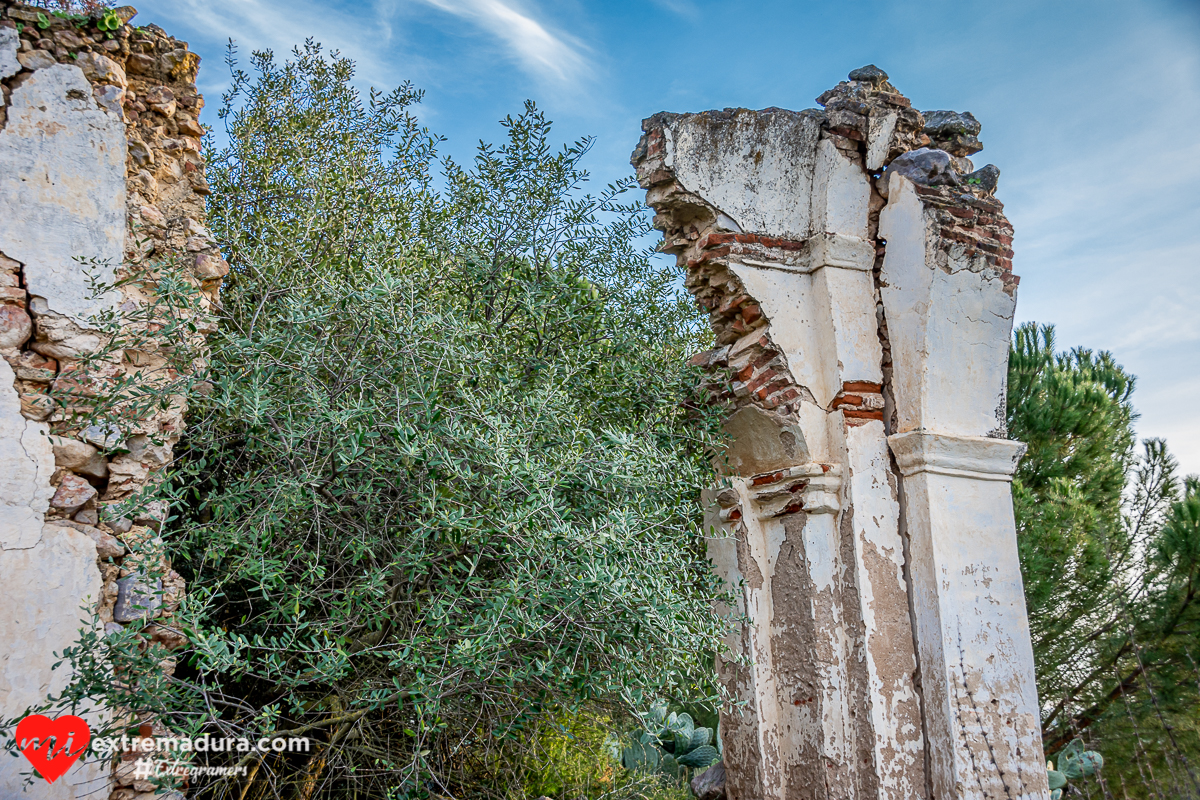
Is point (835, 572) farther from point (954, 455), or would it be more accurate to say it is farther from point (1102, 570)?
point (1102, 570)

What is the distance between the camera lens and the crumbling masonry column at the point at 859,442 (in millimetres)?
3439

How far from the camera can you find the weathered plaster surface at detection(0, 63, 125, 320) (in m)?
3.05

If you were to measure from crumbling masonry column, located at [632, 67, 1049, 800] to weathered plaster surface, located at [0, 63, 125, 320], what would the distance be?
254 centimetres

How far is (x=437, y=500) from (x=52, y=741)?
1.53 meters

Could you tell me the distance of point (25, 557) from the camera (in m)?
2.79

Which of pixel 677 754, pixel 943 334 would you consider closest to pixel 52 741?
pixel 943 334

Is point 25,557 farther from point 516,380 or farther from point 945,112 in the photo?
point 945,112

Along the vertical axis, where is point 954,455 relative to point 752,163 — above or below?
below

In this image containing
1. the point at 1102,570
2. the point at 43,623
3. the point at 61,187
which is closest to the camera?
the point at 43,623

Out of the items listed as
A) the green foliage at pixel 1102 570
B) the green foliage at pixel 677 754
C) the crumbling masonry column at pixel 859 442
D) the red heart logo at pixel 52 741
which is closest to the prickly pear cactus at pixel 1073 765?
the green foliage at pixel 1102 570

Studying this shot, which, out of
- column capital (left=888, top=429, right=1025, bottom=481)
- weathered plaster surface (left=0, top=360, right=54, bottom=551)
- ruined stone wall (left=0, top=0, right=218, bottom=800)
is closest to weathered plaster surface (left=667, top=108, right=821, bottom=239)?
column capital (left=888, top=429, right=1025, bottom=481)

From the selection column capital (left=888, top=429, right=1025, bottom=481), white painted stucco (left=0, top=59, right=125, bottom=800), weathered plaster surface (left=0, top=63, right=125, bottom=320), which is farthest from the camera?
column capital (left=888, top=429, right=1025, bottom=481)

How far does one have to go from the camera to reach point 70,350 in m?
3.03

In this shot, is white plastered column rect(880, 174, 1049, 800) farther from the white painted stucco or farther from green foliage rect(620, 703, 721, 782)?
the white painted stucco
